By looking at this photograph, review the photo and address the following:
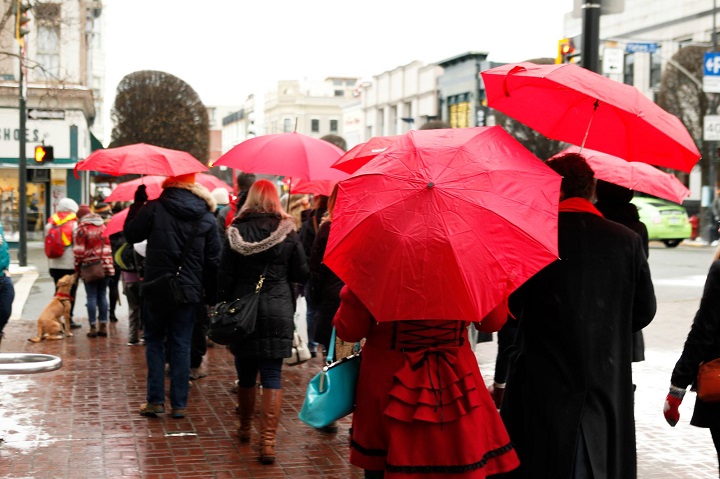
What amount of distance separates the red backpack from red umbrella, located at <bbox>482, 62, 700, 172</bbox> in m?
9.17

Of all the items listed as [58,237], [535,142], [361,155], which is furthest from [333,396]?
[535,142]

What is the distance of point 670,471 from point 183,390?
12.4 ft

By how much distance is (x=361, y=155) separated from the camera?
602 centimetres

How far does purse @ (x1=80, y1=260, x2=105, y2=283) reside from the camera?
12211 mm

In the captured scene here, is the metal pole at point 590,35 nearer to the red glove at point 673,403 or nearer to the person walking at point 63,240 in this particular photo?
the red glove at point 673,403

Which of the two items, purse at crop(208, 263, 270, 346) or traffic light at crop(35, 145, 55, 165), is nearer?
purse at crop(208, 263, 270, 346)

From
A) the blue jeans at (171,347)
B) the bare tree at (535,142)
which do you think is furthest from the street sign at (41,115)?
the bare tree at (535,142)

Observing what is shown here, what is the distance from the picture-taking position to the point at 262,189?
271 inches

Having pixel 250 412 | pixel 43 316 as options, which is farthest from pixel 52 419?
pixel 43 316

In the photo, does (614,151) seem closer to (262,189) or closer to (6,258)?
(262,189)

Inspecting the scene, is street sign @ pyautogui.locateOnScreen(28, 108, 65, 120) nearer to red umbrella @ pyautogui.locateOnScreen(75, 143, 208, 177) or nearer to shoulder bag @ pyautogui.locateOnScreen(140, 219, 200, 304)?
red umbrella @ pyautogui.locateOnScreen(75, 143, 208, 177)

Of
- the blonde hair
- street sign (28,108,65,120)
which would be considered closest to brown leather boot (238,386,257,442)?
the blonde hair

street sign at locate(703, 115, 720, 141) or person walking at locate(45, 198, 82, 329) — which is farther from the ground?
street sign at locate(703, 115, 720, 141)

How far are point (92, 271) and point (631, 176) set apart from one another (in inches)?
299
